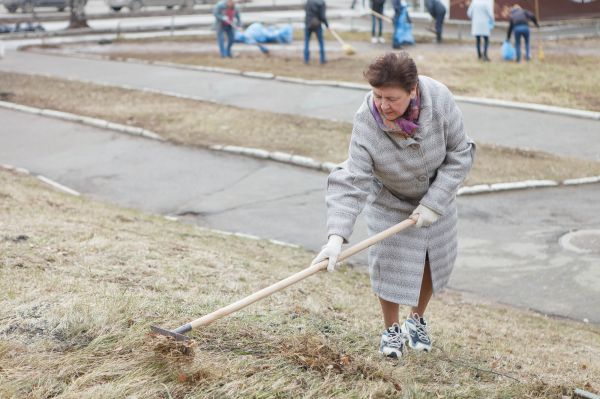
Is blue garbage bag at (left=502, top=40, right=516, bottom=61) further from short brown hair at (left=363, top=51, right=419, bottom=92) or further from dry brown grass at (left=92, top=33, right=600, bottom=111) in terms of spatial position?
short brown hair at (left=363, top=51, right=419, bottom=92)

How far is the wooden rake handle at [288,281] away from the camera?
14.3ft

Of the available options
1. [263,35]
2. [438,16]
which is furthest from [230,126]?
[438,16]

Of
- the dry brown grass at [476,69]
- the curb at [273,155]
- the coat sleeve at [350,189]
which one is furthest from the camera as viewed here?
the dry brown grass at [476,69]

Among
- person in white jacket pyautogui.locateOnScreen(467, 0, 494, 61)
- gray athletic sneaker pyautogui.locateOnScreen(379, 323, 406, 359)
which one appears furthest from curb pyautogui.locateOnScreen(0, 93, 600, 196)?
person in white jacket pyautogui.locateOnScreen(467, 0, 494, 61)

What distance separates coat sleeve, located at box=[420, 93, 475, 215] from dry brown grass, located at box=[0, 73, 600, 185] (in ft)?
21.5

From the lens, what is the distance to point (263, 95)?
1719 centimetres

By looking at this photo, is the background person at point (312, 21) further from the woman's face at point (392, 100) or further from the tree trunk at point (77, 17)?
the woman's face at point (392, 100)

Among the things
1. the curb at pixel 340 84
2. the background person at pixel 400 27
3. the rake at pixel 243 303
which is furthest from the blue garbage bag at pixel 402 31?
the rake at pixel 243 303

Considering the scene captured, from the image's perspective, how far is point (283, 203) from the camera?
1099 centimetres

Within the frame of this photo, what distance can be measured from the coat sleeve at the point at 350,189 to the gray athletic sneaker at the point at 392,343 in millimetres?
713

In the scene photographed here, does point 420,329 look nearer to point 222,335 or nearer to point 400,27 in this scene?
point 222,335

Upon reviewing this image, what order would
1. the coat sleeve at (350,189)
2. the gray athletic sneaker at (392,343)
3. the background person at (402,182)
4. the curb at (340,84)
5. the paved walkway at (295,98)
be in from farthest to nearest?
1. the curb at (340,84)
2. the paved walkway at (295,98)
3. the gray athletic sneaker at (392,343)
4. the coat sleeve at (350,189)
5. the background person at (402,182)

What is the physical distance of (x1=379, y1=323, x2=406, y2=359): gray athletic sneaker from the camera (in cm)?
508

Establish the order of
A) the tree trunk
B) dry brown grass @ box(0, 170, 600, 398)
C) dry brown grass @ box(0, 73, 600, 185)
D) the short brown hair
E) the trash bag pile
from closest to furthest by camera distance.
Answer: dry brown grass @ box(0, 170, 600, 398), the short brown hair, dry brown grass @ box(0, 73, 600, 185), the trash bag pile, the tree trunk
